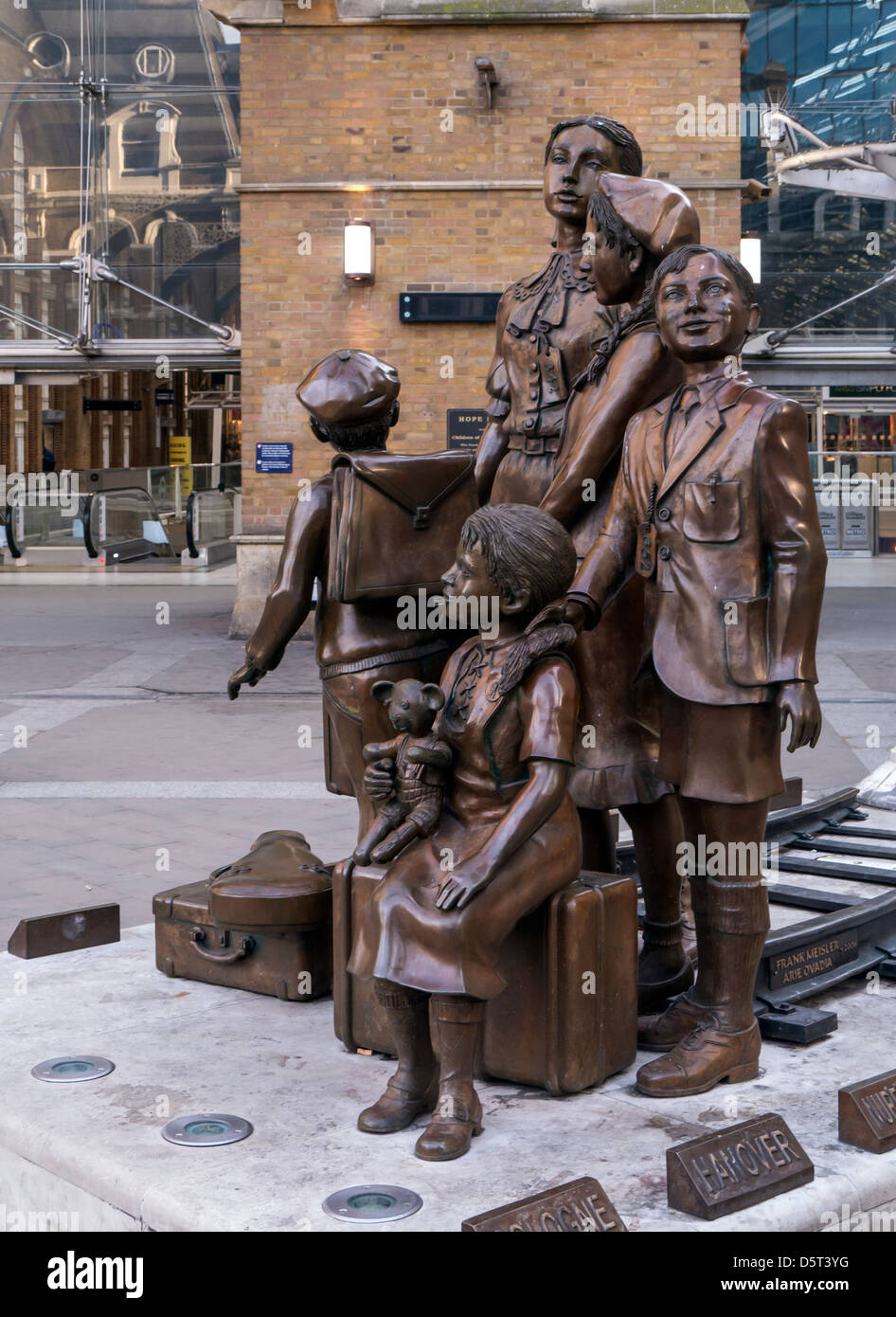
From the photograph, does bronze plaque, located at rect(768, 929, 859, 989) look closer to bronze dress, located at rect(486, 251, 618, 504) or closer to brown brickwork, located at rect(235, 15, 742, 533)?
bronze dress, located at rect(486, 251, 618, 504)

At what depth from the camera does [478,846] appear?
3566 mm

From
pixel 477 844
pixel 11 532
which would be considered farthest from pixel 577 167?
pixel 11 532

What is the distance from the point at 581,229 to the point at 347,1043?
2336 millimetres

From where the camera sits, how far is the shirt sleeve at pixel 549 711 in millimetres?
3527

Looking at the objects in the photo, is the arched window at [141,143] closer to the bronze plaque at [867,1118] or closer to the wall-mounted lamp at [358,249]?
the wall-mounted lamp at [358,249]

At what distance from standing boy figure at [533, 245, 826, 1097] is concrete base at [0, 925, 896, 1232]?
0.81 ft

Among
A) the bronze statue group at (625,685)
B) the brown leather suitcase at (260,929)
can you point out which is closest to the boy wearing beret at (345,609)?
the brown leather suitcase at (260,929)

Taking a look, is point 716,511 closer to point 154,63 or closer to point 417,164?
point 417,164

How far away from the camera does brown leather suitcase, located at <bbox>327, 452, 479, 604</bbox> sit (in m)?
4.40

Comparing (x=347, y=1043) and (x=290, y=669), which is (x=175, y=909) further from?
(x=290, y=669)

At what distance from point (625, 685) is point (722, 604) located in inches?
23.3

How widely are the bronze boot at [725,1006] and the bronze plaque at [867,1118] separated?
1.22ft

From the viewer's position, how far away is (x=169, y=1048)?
13.5ft

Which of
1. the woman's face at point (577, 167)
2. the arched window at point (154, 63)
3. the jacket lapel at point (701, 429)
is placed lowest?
the jacket lapel at point (701, 429)
